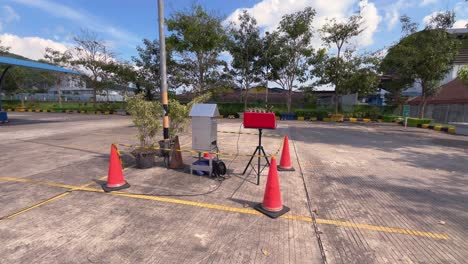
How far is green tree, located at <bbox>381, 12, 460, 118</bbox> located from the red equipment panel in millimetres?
18054

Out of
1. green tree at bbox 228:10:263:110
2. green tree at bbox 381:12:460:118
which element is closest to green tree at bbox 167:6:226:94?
green tree at bbox 228:10:263:110

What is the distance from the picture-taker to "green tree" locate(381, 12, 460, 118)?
54.7 ft

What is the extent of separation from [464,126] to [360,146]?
10.2 m

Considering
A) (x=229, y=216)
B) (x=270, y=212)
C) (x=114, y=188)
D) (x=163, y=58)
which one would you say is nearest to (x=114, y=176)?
(x=114, y=188)

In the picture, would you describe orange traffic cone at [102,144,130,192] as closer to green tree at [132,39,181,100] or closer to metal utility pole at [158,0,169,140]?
metal utility pole at [158,0,169,140]

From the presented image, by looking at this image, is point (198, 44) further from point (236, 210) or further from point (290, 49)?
point (236, 210)

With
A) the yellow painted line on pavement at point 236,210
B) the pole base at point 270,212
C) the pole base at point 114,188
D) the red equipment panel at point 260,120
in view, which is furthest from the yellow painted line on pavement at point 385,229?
the pole base at point 114,188

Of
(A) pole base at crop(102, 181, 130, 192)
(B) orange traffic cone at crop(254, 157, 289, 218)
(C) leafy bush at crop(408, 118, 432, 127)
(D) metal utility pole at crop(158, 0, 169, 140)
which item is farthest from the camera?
A: (C) leafy bush at crop(408, 118, 432, 127)

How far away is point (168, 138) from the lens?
20.6 ft

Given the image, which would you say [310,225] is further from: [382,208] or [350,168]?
[350,168]

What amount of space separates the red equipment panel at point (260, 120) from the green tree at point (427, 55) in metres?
18.1

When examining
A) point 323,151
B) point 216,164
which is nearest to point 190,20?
point 323,151

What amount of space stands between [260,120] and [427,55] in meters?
18.7

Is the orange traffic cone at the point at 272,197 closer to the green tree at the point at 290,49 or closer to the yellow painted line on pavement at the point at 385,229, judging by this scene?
the yellow painted line on pavement at the point at 385,229
